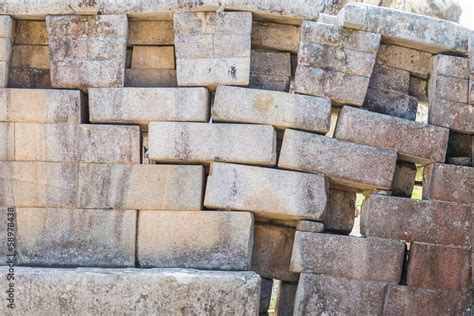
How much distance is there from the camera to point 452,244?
5.80m

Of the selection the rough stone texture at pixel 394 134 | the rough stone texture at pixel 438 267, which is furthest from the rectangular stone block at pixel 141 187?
the rough stone texture at pixel 438 267

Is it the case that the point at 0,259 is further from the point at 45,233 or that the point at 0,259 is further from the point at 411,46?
the point at 411,46

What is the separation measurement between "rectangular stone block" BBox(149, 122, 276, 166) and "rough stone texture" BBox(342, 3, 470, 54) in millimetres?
1361

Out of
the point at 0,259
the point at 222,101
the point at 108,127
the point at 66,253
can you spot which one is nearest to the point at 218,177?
the point at 222,101

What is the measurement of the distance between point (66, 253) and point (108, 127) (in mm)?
1249

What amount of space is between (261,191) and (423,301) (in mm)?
1871

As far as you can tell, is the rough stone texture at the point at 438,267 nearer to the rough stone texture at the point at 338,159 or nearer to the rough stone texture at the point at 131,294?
the rough stone texture at the point at 338,159

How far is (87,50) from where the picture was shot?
578 cm

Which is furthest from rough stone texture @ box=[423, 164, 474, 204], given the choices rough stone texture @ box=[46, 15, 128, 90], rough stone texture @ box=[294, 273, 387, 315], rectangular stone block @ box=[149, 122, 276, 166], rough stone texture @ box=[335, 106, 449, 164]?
rough stone texture @ box=[46, 15, 128, 90]

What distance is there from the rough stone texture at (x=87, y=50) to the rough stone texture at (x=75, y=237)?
4.07ft

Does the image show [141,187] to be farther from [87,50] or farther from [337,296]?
[337,296]

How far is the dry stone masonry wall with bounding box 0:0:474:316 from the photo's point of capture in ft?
18.4

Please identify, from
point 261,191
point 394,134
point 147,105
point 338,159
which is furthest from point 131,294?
point 394,134

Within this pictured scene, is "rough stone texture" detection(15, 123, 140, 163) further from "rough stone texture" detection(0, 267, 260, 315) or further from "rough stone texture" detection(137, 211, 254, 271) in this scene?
"rough stone texture" detection(0, 267, 260, 315)
